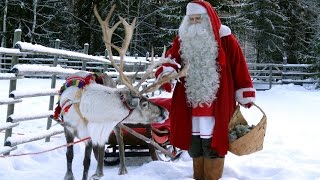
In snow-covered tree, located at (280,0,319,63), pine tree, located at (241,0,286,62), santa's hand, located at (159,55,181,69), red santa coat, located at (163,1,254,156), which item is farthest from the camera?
snow-covered tree, located at (280,0,319,63)

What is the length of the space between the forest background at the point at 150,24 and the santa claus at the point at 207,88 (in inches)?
657

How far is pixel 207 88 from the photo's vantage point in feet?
12.5

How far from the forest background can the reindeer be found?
16.7m

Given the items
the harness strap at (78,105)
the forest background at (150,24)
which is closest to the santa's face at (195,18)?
the harness strap at (78,105)

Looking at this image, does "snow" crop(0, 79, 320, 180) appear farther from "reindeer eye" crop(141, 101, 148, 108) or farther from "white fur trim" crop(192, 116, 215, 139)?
"reindeer eye" crop(141, 101, 148, 108)

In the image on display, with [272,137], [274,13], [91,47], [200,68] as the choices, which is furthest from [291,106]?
[91,47]

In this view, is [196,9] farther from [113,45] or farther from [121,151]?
[121,151]

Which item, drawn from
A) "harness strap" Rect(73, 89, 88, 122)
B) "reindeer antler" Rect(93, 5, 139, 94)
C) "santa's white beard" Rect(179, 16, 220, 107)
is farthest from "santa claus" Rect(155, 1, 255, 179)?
"harness strap" Rect(73, 89, 88, 122)

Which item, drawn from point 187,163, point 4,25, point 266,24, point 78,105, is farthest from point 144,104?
point 266,24

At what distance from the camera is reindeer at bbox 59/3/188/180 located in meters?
3.81

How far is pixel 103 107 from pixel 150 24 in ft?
71.9

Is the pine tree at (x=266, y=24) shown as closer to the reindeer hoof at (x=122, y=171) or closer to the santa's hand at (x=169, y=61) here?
the reindeer hoof at (x=122, y=171)

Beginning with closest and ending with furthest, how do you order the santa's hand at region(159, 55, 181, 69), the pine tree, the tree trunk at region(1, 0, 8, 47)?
the santa's hand at region(159, 55, 181, 69)
the tree trunk at region(1, 0, 8, 47)
the pine tree

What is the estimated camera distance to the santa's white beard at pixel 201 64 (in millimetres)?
3822
